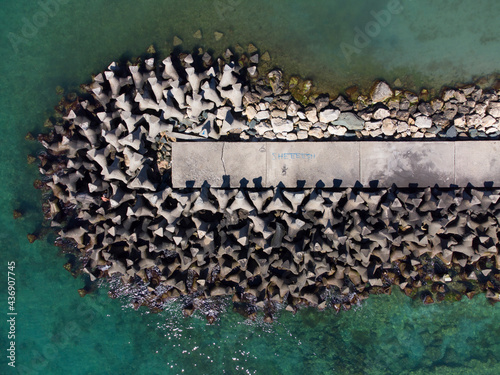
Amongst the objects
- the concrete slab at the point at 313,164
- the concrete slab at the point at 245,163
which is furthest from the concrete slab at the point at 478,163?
the concrete slab at the point at 245,163

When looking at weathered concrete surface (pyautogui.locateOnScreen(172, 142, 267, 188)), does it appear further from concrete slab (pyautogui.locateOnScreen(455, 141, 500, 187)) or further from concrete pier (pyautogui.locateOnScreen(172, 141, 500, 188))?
concrete slab (pyautogui.locateOnScreen(455, 141, 500, 187))

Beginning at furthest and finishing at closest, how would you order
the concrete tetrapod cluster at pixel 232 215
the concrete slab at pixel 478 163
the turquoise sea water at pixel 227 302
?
the turquoise sea water at pixel 227 302, the concrete slab at pixel 478 163, the concrete tetrapod cluster at pixel 232 215

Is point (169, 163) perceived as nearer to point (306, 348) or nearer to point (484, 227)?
point (306, 348)

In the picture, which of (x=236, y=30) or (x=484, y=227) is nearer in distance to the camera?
(x=484, y=227)

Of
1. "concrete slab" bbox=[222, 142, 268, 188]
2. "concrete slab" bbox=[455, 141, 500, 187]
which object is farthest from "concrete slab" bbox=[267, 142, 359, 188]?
"concrete slab" bbox=[455, 141, 500, 187]

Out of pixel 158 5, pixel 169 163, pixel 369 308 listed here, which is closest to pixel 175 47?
pixel 158 5

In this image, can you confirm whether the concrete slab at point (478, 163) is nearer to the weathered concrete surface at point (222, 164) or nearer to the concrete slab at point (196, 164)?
the weathered concrete surface at point (222, 164)

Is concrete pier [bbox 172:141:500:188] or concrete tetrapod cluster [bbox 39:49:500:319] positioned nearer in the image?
concrete tetrapod cluster [bbox 39:49:500:319]
